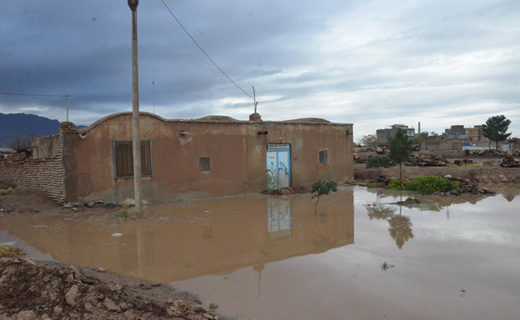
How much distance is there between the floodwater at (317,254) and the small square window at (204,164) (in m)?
2.94

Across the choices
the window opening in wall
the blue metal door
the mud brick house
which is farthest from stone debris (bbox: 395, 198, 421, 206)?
the window opening in wall

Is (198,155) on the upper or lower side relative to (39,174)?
upper

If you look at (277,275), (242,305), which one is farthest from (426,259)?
(242,305)

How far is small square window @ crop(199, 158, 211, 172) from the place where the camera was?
15607 mm

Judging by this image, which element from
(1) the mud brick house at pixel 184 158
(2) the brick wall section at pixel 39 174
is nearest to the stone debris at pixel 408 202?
(1) the mud brick house at pixel 184 158

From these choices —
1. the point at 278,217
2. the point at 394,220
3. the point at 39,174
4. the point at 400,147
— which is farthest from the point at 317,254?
the point at 400,147

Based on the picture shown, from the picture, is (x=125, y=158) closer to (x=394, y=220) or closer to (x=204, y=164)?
(x=204, y=164)

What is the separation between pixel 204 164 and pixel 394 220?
Answer: 8.09 metres

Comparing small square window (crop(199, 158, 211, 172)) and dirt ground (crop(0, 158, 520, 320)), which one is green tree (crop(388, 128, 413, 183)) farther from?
dirt ground (crop(0, 158, 520, 320))

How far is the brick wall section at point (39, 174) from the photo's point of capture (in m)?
12.8

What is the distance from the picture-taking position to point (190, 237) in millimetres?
8992

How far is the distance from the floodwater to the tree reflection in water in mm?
30

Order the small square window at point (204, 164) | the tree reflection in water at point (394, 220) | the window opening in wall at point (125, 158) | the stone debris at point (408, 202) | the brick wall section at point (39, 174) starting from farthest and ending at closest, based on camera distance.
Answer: the small square window at point (204, 164), the window opening in wall at point (125, 158), the stone debris at point (408, 202), the brick wall section at point (39, 174), the tree reflection in water at point (394, 220)

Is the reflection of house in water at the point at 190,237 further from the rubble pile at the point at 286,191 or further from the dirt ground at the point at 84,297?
the rubble pile at the point at 286,191
